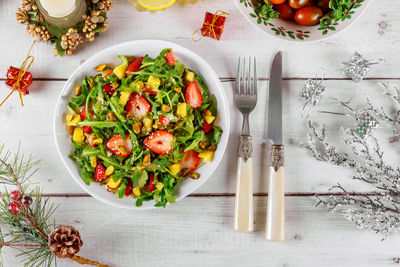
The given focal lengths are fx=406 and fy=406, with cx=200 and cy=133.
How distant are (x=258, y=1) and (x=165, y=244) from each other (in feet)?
2.71

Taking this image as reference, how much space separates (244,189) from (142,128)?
37 cm

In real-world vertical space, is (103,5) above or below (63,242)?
above

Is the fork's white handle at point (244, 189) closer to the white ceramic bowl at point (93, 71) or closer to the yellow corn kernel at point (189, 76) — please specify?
the white ceramic bowl at point (93, 71)

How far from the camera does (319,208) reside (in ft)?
4.43

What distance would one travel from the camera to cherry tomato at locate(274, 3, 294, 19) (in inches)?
47.4

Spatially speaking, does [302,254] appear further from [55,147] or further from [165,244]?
[55,147]

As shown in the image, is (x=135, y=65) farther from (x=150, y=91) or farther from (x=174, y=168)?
(x=174, y=168)

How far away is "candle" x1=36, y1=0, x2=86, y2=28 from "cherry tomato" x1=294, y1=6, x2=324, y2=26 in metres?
0.66

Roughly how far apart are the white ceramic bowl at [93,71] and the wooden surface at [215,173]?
3.7 inches

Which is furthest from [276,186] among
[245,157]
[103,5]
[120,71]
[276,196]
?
[103,5]

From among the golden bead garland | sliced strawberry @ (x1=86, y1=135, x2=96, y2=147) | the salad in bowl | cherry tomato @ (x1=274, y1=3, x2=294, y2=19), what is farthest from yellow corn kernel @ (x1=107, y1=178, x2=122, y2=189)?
cherry tomato @ (x1=274, y1=3, x2=294, y2=19)

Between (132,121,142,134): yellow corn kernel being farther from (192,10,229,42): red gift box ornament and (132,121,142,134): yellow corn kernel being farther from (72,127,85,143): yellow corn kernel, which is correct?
(192,10,229,42): red gift box ornament

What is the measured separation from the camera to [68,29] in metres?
1.28

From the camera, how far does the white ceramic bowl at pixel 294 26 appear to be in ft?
3.80
